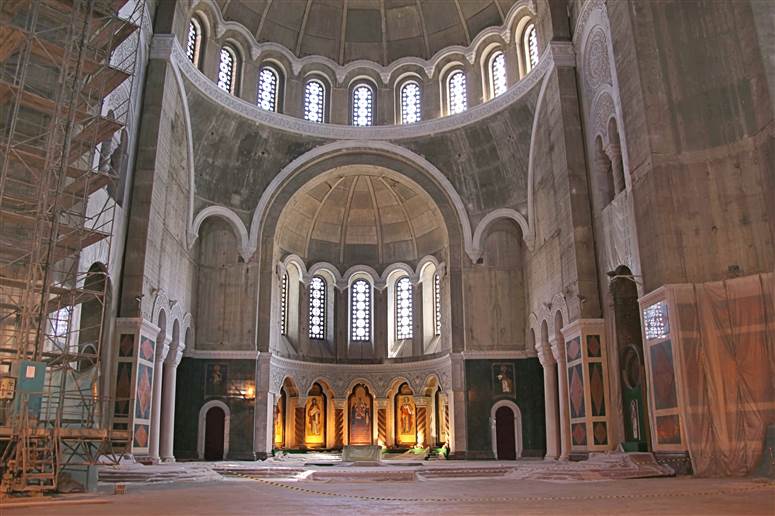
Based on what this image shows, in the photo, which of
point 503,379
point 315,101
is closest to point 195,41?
point 315,101

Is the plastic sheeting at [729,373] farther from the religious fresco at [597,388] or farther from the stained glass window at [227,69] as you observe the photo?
the stained glass window at [227,69]

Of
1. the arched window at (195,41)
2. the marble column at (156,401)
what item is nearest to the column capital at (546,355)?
the marble column at (156,401)

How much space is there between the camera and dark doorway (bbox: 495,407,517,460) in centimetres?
2923

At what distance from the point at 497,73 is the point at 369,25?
6787mm

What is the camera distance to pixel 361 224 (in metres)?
36.9

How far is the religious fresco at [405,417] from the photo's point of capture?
3559 cm

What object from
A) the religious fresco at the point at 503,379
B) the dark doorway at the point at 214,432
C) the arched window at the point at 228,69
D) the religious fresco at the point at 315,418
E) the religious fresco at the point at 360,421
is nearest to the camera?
the dark doorway at the point at 214,432

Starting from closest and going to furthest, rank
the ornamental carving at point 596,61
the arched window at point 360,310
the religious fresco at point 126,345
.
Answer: the religious fresco at point 126,345, the ornamental carving at point 596,61, the arched window at point 360,310

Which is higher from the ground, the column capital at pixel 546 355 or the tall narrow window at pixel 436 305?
the tall narrow window at pixel 436 305

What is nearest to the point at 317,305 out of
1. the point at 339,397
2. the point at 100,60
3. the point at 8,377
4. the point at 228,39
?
the point at 339,397

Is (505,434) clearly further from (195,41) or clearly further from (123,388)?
(195,41)

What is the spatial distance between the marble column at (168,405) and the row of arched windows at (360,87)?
11.8 metres

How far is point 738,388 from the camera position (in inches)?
650

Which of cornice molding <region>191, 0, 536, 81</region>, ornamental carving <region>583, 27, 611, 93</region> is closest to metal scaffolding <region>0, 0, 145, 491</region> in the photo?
cornice molding <region>191, 0, 536, 81</region>
